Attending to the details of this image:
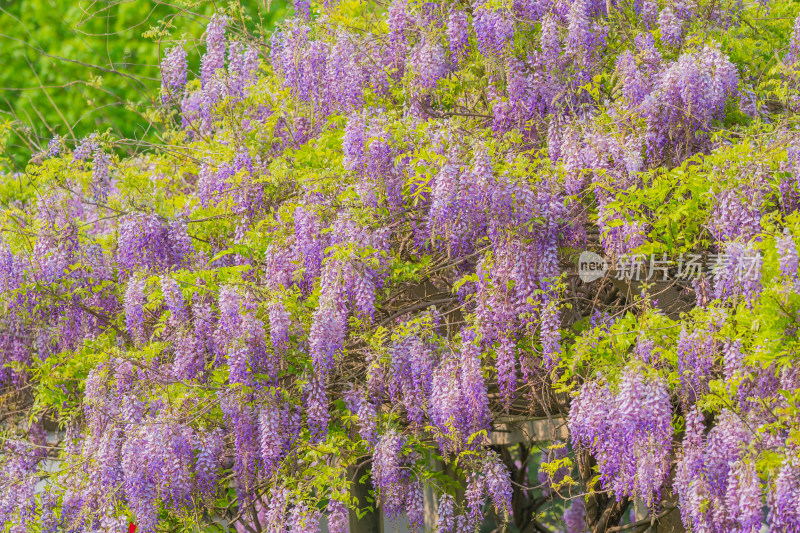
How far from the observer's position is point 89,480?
5.64 m

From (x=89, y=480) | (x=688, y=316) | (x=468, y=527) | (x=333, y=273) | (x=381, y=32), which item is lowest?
(x=468, y=527)

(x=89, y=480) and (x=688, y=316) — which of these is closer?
(x=688, y=316)

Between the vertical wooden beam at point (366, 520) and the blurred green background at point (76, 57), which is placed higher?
the blurred green background at point (76, 57)

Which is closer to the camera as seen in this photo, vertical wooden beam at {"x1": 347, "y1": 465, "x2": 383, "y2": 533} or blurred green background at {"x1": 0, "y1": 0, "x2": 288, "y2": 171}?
vertical wooden beam at {"x1": 347, "y1": 465, "x2": 383, "y2": 533}

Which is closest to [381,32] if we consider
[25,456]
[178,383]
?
[178,383]

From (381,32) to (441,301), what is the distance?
6.52 ft

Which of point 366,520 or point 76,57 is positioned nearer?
point 366,520

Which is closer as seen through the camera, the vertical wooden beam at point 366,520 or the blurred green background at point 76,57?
the vertical wooden beam at point 366,520

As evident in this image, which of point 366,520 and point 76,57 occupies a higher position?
point 76,57

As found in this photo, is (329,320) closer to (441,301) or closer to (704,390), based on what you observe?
(441,301)

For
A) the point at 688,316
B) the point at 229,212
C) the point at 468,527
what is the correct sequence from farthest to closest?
the point at 229,212, the point at 468,527, the point at 688,316

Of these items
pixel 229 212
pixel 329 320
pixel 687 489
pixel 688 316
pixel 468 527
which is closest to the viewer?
pixel 687 489

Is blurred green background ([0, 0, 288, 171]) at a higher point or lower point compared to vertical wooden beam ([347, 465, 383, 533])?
higher

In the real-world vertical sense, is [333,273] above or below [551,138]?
below
